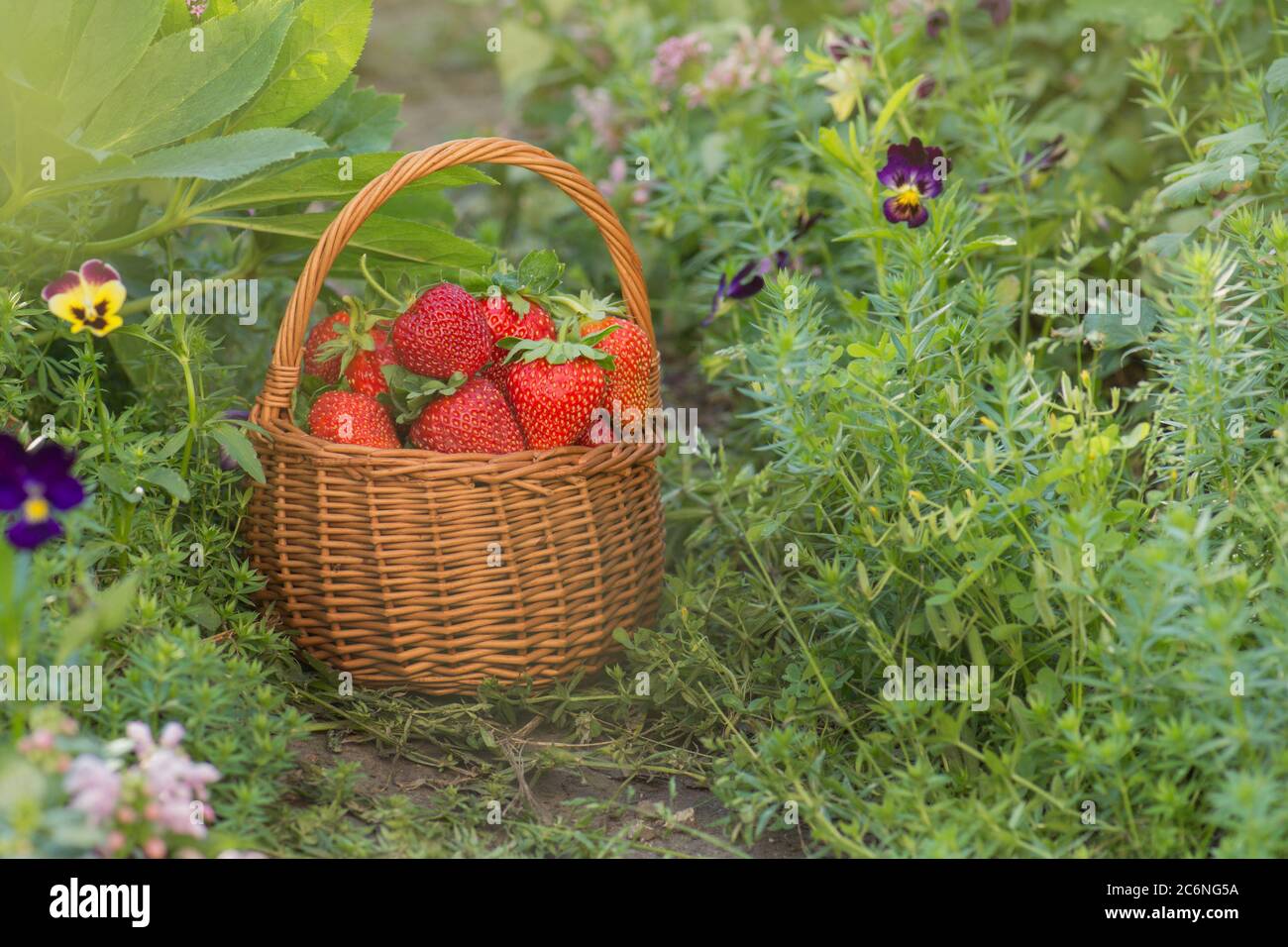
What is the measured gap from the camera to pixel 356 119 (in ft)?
7.76

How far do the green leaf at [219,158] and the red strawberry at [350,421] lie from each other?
34 cm

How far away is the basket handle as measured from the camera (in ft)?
5.78

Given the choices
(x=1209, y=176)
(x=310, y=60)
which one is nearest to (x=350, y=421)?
(x=310, y=60)

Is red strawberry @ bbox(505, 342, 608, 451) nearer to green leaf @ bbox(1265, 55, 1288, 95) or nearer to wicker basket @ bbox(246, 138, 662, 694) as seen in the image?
wicker basket @ bbox(246, 138, 662, 694)

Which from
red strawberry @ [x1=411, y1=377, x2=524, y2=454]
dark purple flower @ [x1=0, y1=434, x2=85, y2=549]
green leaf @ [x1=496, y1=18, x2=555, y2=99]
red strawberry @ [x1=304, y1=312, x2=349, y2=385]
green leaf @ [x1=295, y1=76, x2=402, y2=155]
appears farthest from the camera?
green leaf @ [x1=496, y1=18, x2=555, y2=99]

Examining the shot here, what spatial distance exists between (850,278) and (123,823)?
194 centimetres

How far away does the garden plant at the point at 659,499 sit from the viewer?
1.45m

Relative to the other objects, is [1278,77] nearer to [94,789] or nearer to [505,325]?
[505,325]

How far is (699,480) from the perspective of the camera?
2312 millimetres

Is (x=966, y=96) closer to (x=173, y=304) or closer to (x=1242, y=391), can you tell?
(x=1242, y=391)

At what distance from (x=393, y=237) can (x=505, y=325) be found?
0.30 meters

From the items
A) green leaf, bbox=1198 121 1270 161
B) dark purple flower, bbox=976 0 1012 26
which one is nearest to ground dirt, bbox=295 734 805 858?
green leaf, bbox=1198 121 1270 161

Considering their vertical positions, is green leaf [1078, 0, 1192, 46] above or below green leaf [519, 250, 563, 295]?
above

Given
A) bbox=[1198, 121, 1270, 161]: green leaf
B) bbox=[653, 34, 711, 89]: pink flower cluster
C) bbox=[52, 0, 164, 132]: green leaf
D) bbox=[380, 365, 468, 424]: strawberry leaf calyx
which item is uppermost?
bbox=[653, 34, 711, 89]: pink flower cluster
